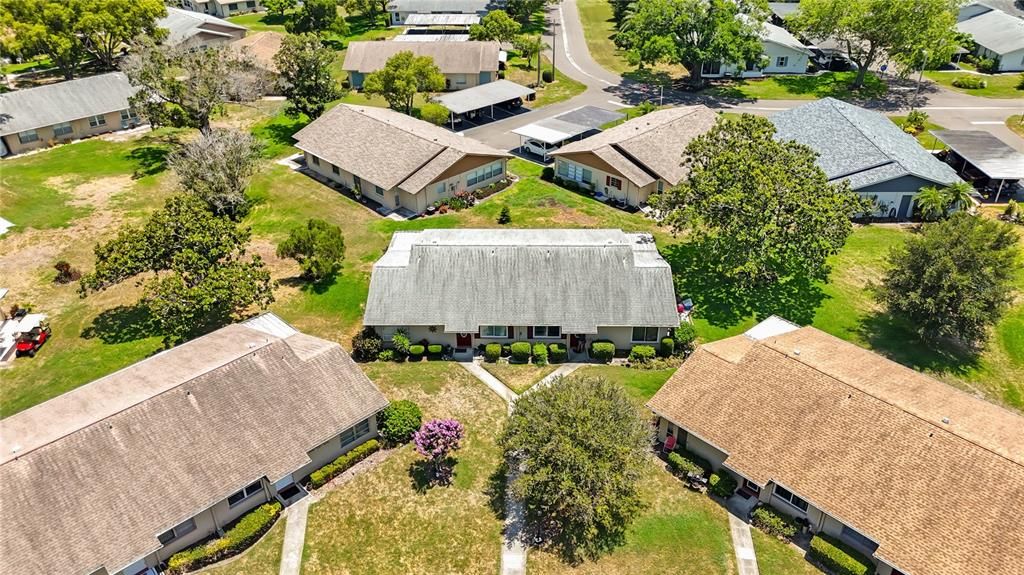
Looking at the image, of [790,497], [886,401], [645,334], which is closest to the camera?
[886,401]

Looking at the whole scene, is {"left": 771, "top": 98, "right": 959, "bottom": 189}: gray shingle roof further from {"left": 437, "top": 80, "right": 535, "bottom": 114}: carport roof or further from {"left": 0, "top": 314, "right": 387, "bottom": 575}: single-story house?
{"left": 0, "top": 314, "right": 387, "bottom": 575}: single-story house

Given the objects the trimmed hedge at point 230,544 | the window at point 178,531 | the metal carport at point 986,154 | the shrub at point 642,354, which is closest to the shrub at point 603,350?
the shrub at point 642,354

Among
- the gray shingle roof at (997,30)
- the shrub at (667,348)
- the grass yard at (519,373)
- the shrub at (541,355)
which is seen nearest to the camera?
the grass yard at (519,373)

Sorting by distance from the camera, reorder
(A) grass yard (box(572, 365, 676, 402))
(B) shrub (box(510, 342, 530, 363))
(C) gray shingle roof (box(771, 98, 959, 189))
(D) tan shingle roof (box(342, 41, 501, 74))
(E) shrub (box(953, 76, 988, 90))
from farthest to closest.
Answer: (D) tan shingle roof (box(342, 41, 501, 74)) → (E) shrub (box(953, 76, 988, 90)) → (C) gray shingle roof (box(771, 98, 959, 189)) → (B) shrub (box(510, 342, 530, 363)) → (A) grass yard (box(572, 365, 676, 402))

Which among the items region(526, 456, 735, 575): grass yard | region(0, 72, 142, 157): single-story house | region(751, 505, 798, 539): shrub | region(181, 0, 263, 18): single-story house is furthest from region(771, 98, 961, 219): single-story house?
region(181, 0, 263, 18): single-story house

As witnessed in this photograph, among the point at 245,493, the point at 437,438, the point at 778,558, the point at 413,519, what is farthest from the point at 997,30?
the point at 245,493

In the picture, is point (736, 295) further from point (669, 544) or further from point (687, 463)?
point (669, 544)

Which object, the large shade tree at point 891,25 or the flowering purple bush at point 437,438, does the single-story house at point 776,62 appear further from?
the flowering purple bush at point 437,438
